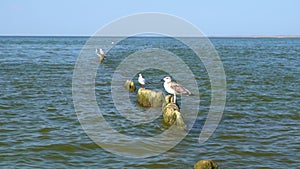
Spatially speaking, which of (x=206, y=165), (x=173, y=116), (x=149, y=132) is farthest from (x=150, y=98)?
(x=206, y=165)

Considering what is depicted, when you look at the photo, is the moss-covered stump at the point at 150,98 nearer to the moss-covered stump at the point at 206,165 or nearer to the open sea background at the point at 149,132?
the open sea background at the point at 149,132

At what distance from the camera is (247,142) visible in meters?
13.4

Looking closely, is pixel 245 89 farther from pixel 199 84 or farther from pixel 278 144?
pixel 278 144

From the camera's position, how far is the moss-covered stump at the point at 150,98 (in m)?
18.9

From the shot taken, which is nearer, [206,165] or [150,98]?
[206,165]

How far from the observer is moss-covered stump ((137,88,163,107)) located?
1889 centimetres

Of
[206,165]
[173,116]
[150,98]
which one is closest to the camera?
[206,165]

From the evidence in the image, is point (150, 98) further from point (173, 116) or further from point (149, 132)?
point (149, 132)

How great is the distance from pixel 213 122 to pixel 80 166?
721 cm

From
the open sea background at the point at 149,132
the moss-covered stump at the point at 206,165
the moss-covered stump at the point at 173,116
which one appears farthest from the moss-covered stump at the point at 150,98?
the moss-covered stump at the point at 206,165

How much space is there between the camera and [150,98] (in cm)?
1930

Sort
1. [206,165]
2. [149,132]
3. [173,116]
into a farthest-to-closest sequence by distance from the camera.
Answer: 1. [173,116]
2. [149,132]
3. [206,165]

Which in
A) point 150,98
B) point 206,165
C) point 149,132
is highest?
point 150,98

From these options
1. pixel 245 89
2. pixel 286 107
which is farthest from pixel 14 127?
pixel 245 89
